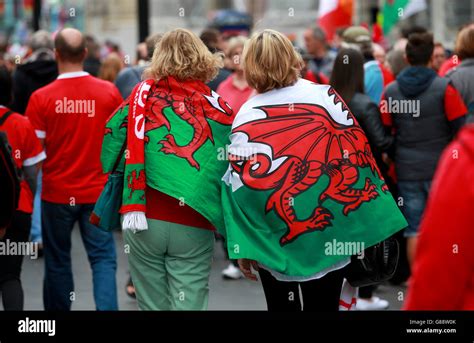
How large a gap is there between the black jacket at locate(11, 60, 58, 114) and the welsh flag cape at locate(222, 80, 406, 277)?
501 cm

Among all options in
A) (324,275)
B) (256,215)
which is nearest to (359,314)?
(324,275)

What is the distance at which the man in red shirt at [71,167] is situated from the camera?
6996 mm

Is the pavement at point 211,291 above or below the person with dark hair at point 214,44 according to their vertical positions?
below

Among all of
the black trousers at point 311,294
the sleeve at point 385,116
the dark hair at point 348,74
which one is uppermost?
the dark hair at point 348,74

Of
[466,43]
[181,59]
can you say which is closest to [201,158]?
[181,59]

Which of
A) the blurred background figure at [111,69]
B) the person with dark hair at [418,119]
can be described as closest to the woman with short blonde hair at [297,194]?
the person with dark hair at [418,119]

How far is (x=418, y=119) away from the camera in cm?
816

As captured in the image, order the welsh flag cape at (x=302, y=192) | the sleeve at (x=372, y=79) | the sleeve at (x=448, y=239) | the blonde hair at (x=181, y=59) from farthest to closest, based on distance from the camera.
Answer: the sleeve at (x=372, y=79) < the blonde hair at (x=181, y=59) < the welsh flag cape at (x=302, y=192) < the sleeve at (x=448, y=239)

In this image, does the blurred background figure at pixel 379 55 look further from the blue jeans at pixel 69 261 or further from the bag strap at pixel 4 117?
the bag strap at pixel 4 117

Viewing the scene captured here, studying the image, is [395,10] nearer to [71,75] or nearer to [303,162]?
[71,75]

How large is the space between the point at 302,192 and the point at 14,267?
2.21 metres

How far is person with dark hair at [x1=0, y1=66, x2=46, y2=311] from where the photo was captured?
20.8ft

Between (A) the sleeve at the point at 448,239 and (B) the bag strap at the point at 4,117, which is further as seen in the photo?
(B) the bag strap at the point at 4,117

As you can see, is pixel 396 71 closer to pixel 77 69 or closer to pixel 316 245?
pixel 77 69
